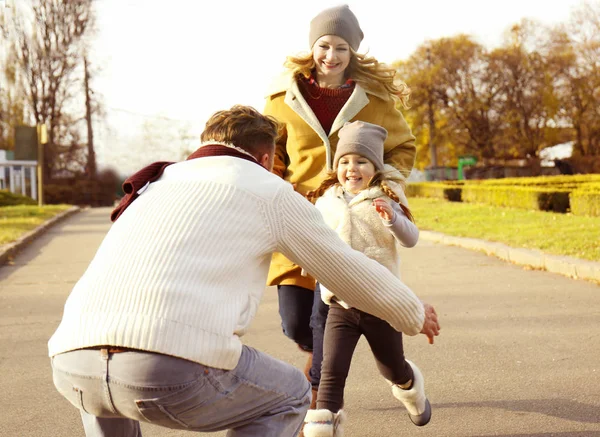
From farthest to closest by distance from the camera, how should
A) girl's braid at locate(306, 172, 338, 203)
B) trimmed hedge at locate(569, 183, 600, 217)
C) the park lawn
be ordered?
trimmed hedge at locate(569, 183, 600, 217) → the park lawn → girl's braid at locate(306, 172, 338, 203)

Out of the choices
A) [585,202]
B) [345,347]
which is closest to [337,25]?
[345,347]

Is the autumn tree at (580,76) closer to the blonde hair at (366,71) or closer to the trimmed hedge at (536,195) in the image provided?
the trimmed hedge at (536,195)

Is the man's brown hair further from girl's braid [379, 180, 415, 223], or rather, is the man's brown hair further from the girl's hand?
girl's braid [379, 180, 415, 223]

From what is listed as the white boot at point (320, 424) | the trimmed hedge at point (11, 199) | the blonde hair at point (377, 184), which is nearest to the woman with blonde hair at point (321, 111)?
the blonde hair at point (377, 184)

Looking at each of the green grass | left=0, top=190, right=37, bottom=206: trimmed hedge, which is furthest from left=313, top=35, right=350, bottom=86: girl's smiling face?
left=0, top=190, right=37, bottom=206: trimmed hedge

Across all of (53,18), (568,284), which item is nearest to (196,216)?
(568,284)

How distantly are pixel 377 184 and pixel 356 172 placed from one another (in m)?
0.11

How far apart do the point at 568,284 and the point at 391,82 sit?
5.13m

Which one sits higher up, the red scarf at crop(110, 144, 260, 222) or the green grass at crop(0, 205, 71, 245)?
the red scarf at crop(110, 144, 260, 222)

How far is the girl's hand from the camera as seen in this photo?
12.8 feet

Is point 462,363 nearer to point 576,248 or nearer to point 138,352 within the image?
point 138,352

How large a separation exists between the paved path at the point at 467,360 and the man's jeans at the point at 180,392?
1.69 meters

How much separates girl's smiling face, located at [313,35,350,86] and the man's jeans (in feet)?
7.12

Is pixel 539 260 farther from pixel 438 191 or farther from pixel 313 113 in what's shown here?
pixel 438 191
